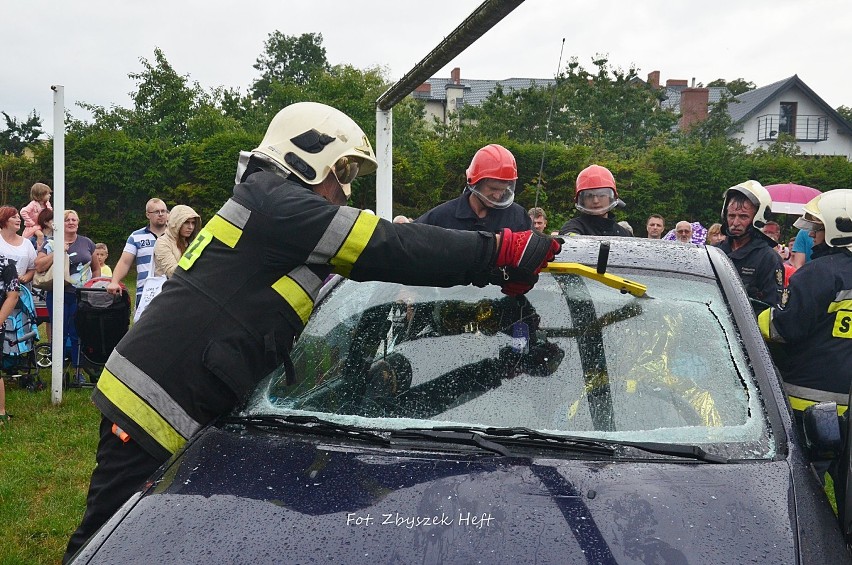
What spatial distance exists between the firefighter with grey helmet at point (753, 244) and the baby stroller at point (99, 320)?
16.5 ft

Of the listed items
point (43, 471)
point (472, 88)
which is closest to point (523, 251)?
point (43, 471)

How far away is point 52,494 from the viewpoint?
5.16 metres

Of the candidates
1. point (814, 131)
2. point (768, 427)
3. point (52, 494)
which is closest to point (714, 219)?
point (52, 494)

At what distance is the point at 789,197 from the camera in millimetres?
12578

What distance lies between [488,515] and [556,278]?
1233 mm

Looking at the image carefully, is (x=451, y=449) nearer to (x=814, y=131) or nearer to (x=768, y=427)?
(x=768, y=427)

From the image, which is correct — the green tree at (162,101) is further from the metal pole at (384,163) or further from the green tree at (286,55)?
the green tree at (286,55)

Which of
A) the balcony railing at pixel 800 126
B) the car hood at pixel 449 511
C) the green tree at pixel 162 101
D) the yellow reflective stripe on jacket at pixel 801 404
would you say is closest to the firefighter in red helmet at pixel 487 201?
the yellow reflective stripe on jacket at pixel 801 404

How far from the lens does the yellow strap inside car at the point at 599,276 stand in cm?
279

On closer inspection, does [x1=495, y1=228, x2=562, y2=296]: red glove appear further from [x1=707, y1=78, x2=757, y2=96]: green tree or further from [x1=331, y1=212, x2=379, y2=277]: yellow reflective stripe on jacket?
[x1=707, y1=78, x2=757, y2=96]: green tree

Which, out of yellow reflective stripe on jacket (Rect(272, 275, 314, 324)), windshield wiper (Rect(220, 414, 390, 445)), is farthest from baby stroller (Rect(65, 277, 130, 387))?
windshield wiper (Rect(220, 414, 390, 445))

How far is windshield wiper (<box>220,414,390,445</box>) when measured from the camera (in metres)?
2.26

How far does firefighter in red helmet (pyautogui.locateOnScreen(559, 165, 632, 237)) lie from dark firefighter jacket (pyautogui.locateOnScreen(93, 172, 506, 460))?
3.09 metres

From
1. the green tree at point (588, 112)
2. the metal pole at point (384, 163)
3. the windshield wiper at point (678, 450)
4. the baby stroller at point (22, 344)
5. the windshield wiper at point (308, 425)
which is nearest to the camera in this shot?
the windshield wiper at point (678, 450)
